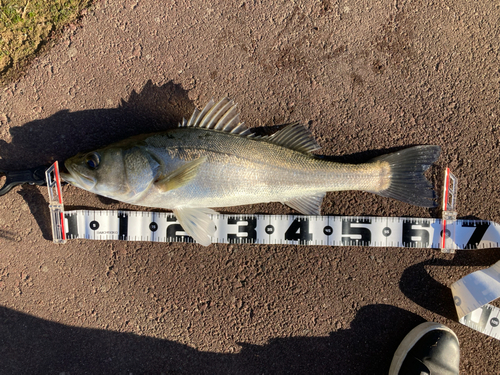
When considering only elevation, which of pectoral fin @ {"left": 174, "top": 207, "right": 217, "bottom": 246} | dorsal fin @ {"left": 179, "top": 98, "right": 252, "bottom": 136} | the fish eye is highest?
dorsal fin @ {"left": 179, "top": 98, "right": 252, "bottom": 136}

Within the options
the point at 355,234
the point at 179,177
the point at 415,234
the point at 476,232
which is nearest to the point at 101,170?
the point at 179,177

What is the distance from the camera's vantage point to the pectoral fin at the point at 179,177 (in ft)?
8.98

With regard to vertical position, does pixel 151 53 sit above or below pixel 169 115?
above

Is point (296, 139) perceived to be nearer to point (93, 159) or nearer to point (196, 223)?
point (196, 223)

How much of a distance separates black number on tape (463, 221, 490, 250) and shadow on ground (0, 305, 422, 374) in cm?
99

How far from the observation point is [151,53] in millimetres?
3246

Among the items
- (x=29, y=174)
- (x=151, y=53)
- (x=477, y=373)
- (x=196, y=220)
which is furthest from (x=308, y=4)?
(x=477, y=373)

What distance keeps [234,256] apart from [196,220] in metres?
0.65

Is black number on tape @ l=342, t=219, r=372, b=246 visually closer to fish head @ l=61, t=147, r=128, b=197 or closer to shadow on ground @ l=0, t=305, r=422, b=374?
shadow on ground @ l=0, t=305, r=422, b=374

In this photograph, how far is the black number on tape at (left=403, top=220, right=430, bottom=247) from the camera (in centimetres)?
323

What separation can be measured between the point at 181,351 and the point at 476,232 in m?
3.50

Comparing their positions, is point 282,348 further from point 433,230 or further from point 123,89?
point 123,89

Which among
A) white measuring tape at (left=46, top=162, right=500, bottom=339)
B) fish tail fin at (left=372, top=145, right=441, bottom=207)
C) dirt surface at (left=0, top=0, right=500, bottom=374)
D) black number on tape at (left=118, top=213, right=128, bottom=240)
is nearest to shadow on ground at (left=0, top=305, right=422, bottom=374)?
dirt surface at (left=0, top=0, right=500, bottom=374)

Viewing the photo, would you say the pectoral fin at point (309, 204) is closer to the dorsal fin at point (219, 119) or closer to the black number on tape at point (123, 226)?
the dorsal fin at point (219, 119)
